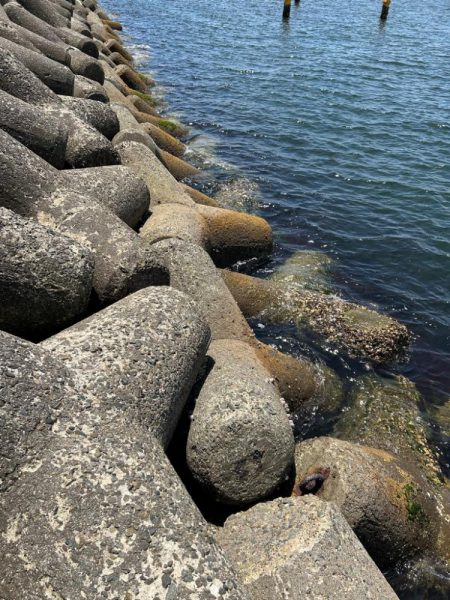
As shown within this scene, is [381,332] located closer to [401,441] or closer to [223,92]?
[401,441]

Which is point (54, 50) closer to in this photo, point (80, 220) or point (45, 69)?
point (45, 69)

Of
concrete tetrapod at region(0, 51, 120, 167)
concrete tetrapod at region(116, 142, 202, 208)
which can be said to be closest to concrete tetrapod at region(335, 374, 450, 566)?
concrete tetrapod at region(116, 142, 202, 208)

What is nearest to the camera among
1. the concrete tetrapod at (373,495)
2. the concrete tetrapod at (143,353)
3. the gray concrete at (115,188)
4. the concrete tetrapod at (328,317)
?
the concrete tetrapod at (143,353)

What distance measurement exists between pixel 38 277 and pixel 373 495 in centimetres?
308

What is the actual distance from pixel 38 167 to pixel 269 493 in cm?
345

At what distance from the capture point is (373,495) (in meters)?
4.37

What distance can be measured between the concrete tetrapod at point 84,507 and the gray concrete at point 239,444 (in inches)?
32.6

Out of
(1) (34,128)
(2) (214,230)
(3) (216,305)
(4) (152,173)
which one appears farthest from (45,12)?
(3) (216,305)

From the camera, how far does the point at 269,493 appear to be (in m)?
4.13

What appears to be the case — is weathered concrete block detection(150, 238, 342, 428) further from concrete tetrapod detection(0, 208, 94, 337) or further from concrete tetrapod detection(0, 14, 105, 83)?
concrete tetrapod detection(0, 14, 105, 83)

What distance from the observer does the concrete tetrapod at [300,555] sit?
3.25 meters

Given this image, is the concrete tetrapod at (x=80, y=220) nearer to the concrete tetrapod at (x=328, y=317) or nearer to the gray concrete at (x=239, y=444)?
the gray concrete at (x=239, y=444)

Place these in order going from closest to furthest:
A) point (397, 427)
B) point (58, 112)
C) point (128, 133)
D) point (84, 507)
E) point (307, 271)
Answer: point (84, 507)
point (397, 427)
point (58, 112)
point (128, 133)
point (307, 271)

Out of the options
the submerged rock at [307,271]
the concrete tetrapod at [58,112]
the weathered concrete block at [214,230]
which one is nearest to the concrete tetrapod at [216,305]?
the weathered concrete block at [214,230]
